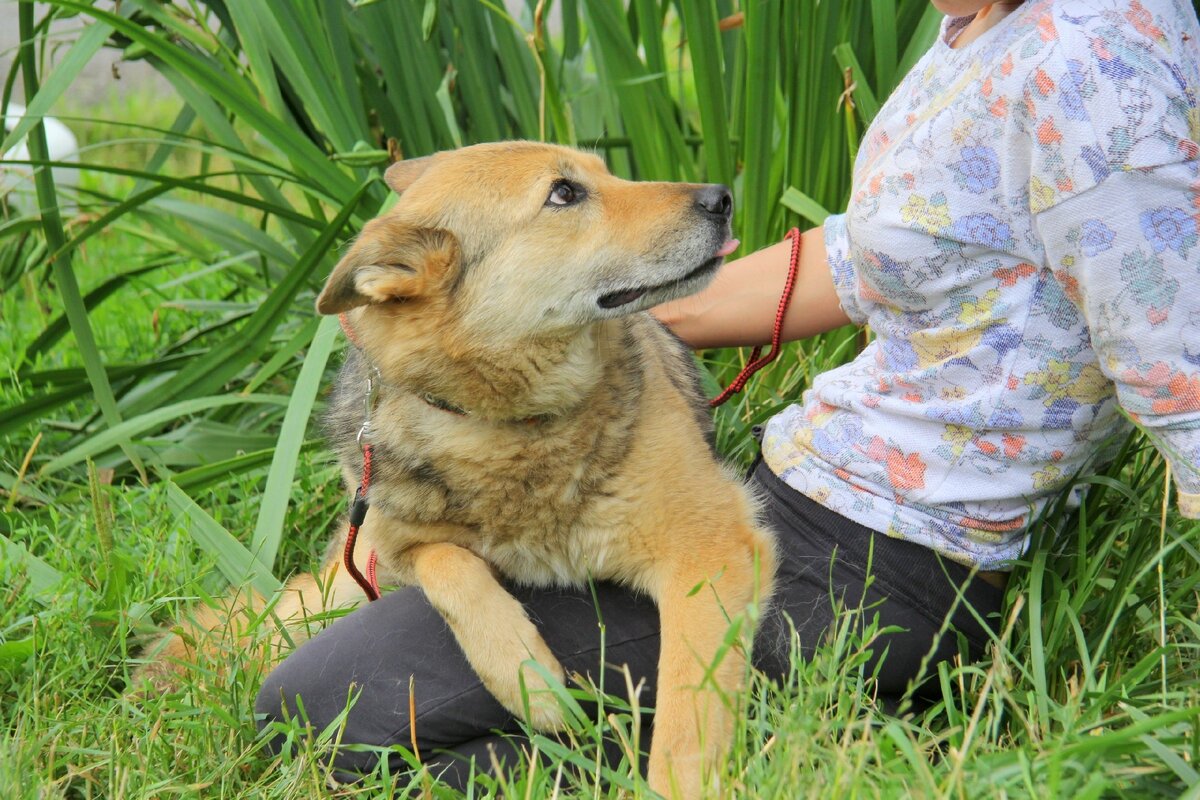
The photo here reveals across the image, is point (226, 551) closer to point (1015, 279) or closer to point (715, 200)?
point (715, 200)

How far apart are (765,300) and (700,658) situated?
90cm

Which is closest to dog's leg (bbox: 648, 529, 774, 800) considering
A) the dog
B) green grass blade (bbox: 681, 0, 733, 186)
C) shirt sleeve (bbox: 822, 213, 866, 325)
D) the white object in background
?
the dog

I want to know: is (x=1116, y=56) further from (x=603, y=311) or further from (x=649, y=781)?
(x=649, y=781)

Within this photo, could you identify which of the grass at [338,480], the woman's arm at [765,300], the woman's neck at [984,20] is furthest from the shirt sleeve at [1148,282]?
the woman's arm at [765,300]

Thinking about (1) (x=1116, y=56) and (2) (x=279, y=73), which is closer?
(1) (x=1116, y=56)

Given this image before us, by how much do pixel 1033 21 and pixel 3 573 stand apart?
241 centimetres

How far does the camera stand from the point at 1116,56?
1633 millimetres

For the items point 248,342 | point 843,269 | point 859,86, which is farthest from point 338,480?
point 859,86

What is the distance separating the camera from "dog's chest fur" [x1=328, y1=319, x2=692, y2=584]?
7.05 feet

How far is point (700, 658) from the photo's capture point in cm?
176

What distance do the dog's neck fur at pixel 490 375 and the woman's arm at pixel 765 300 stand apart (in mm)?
325

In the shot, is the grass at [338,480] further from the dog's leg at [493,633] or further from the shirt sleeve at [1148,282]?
the shirt sleeve at [1148,282]

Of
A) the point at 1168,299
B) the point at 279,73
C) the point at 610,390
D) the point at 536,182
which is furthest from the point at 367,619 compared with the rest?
the point at 279,73

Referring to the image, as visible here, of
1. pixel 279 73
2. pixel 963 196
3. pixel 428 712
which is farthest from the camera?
pixel 279 73
